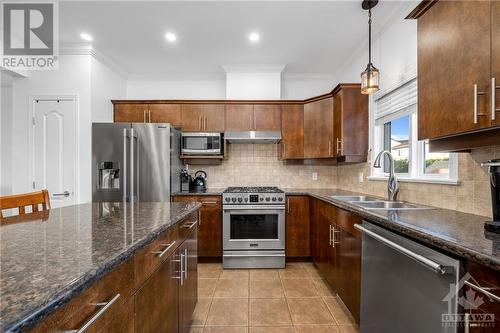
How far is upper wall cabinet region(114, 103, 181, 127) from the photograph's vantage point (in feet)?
11.6

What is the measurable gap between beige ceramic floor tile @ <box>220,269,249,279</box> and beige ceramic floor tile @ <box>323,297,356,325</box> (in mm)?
984

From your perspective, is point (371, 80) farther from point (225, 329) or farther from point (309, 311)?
point (225, 329)

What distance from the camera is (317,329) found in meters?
1.93

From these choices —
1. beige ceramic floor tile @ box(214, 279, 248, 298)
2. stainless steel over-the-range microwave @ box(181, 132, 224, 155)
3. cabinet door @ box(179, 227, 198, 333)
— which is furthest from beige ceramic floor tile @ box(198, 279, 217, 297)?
stainless steel over-the-range microwave @ box(181, 132, 224, 155)

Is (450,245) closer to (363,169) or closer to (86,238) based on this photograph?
(86,238)

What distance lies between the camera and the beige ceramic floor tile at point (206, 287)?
8.15ft

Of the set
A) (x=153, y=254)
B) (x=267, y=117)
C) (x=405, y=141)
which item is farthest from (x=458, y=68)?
(x=267, y=117)

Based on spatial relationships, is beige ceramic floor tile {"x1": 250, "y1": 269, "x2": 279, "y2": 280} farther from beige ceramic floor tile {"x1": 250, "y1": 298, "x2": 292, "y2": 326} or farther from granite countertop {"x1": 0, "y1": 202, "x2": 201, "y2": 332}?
granite countertop {"x1": 0, "y1": 202, "x2": 201, "y2": 332}

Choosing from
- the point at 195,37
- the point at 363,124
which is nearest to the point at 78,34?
the point at 195,37

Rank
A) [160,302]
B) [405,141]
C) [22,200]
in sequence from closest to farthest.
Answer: [160,302] → [22,200] → [405,141]

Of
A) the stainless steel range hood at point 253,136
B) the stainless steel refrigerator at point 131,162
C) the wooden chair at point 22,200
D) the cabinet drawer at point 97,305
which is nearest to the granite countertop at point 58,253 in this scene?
the cabinet drawer at point 97,305

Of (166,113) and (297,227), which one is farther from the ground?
(166,113)

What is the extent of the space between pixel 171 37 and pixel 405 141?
281 centimetres

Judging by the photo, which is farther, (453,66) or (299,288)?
(299,288)
